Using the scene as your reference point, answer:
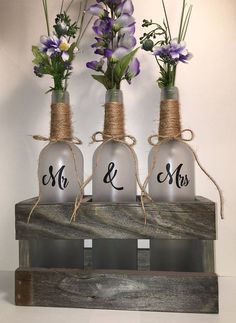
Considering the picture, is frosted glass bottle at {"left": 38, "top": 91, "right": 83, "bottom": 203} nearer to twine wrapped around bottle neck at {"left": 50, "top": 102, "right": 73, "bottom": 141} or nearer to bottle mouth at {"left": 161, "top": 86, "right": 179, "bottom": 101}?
twine wrapped around bottle neck at {"left": 50, "top": 102, "right": 73, "bottom": 141}

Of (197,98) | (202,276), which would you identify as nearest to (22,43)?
(197,98)

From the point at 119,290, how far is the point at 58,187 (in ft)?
0.83

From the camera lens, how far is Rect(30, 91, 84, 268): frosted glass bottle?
0.77 meters

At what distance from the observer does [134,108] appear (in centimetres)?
99

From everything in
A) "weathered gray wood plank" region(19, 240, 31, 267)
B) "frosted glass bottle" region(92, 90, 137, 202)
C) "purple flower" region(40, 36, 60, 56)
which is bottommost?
"weathered gray wood plank" region(19, 240, 31, 267)

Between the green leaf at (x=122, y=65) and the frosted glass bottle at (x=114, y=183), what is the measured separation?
38 millimetres

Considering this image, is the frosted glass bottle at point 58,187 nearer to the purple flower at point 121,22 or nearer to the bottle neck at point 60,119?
the bottle neck at point 60,119

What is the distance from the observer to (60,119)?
0.77 m

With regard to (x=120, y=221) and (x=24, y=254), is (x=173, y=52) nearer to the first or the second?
(x=120, y=221)

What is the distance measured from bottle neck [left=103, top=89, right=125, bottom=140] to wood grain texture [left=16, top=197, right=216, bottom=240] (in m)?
0.16

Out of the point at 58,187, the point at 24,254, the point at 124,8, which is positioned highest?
the point at 124,8

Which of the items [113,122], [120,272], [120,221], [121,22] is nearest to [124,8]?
[121,22]

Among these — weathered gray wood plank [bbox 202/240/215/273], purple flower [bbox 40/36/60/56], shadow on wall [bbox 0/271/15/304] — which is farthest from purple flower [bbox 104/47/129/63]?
shadow on wall [bbox 0/271/15/304]

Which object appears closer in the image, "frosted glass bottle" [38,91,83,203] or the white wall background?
"frosted glass bottle" [38,91,83,203]
